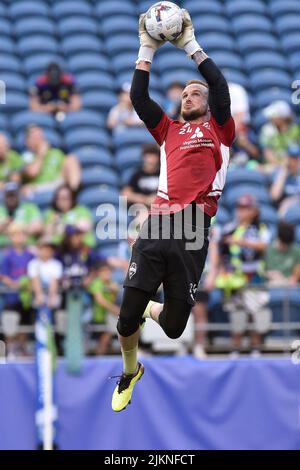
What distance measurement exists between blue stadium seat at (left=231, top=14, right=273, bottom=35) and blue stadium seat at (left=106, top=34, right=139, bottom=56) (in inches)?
66.4

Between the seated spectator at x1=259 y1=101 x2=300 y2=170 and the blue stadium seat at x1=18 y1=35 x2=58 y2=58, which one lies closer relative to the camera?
the seated spectator at x1=259 y1=101 x2=300 y2=170

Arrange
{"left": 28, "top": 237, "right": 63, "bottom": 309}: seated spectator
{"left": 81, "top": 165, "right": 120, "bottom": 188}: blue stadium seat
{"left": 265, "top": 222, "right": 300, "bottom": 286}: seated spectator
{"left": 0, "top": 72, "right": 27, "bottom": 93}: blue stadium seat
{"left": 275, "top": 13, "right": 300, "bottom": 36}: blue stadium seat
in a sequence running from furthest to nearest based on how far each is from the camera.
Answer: {"left": 275, "top": 13, "right": 300, "bottom": 36}: blue stadium seat, {"left": 0, "top": 72, "right": 27, "bottom": 93}: blue stadium seat, {"left": 81, "top": 165, "right": 120, "bottom": 188}: blue stadium seat, {"left": 265, "top": 222, "right": 300, "bottom": 286}: seated spectator, {"left": 28, "top": 237, "right": 63, "bottom": 309}: seated spectator

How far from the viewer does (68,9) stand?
57.2ft

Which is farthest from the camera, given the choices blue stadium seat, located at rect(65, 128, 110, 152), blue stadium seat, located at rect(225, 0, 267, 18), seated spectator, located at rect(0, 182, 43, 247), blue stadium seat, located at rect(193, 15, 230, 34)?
blue stadium seat, located at rect(225, 0, 267, 18)

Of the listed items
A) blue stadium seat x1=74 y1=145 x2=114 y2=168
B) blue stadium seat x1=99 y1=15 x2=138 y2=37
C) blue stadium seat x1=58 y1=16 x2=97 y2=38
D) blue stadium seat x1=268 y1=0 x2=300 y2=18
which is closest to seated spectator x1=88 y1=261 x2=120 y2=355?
blue stadium seat x1=74 y1=145 x2=114 y2=168

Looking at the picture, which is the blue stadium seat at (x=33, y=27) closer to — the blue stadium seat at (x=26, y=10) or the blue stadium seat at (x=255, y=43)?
the blue stadium seat at (x=26, y=10)

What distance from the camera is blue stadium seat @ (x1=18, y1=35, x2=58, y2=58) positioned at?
16578 mm

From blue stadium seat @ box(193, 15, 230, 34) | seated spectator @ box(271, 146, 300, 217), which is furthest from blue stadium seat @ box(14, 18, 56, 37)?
seated spectator @ box(271, 146, 300, 217)

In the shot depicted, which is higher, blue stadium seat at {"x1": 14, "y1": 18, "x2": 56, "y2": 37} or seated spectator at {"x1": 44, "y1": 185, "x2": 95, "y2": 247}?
blue stadium seat at {"x1": 14, "y1": 18, "x2": 56, "y2": 37}

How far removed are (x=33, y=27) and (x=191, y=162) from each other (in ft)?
31.4

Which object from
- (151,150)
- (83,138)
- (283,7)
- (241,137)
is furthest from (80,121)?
(283,7)

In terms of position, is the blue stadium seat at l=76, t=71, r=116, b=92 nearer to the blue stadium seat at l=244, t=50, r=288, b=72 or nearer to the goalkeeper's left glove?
the blue stadium seat at l=244, t=50, r=288, b=72

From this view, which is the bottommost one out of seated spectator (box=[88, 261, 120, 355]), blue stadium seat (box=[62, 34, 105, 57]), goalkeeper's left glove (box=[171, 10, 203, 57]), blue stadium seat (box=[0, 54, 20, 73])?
seated spectator (box=[88, 261, 120, 355])

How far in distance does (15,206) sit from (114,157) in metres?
2.48
